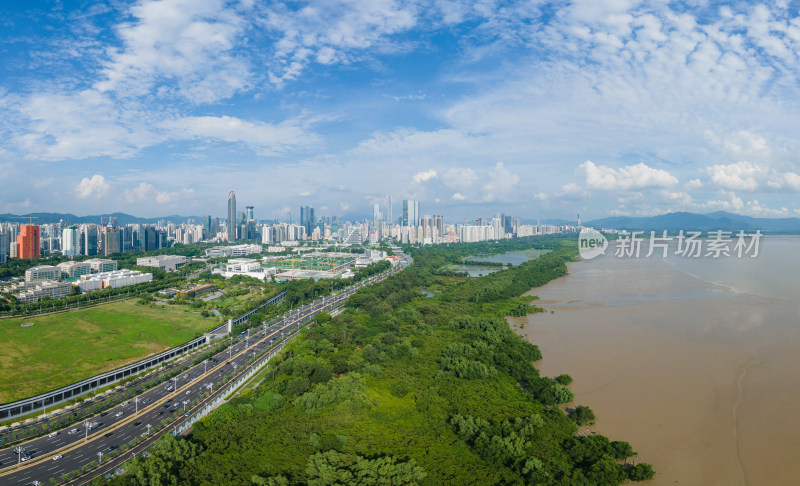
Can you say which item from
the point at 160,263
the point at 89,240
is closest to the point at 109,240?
the point at 89,240

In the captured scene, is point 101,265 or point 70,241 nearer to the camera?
point 101,265

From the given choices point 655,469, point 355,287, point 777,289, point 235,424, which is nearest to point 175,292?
point 355,287

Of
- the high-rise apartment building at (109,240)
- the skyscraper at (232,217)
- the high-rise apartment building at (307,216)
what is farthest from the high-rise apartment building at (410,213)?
the high-rise apartment building at (109,240)

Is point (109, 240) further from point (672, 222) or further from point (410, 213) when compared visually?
point (672, 222)

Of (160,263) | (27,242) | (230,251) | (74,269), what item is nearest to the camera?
(74,269)

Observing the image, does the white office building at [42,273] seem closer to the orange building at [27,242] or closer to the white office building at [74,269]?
the white office building at [74,269]

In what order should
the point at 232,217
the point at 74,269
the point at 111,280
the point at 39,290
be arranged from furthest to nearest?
the point at 232,217
the point at 74,269
the point at 111,280
the point at 39,290

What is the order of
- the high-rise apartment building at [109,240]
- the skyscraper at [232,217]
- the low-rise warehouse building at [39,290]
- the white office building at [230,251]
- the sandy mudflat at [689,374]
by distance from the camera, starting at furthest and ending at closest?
1. the skyscraper at [232,217]
2. the white office building at [230,251]
3. the high-rise apartment building at [109,240]
4. the low-rise warehouse building at [39,290]
5. the sandy mudflat at [689,374]
